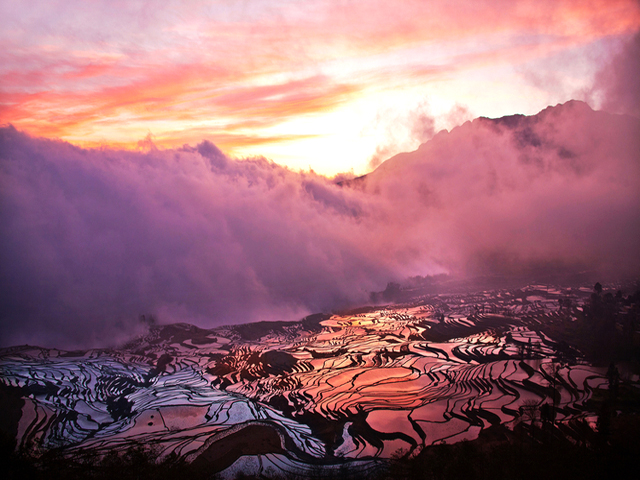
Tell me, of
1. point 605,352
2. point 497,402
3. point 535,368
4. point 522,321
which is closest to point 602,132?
point 522,321

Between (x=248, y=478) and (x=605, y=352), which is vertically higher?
(x=248, y=478)

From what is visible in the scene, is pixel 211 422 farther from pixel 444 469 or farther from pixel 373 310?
pixel 373 310

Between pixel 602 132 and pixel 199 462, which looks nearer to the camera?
pixel 199 462

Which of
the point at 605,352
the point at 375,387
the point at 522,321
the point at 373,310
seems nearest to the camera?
the point at 375,387

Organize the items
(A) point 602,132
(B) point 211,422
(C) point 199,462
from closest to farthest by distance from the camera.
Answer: (C) point 199,462 < (B) point 211,422 < (A) point 602,132

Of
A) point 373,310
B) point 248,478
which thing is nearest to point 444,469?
point 248,478

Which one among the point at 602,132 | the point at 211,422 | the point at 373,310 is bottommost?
the point at 373,310
